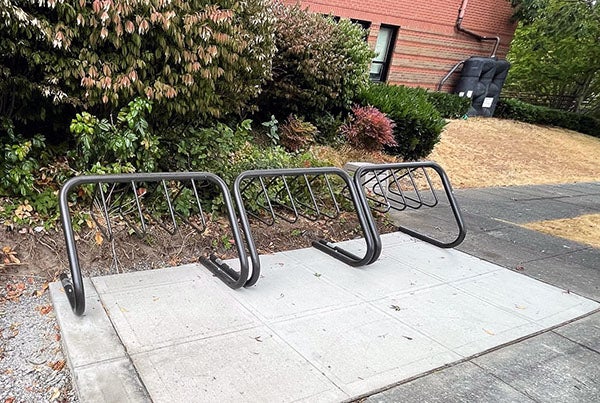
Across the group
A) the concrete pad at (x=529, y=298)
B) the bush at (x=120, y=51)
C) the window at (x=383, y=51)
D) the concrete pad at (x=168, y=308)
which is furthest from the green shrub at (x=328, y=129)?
the window at (x=383, y=51)

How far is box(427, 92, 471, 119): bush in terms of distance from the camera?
1262cm

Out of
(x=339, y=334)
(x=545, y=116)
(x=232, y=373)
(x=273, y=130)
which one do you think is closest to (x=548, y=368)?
(x=339, y=334)

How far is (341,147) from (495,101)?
33.4 ft

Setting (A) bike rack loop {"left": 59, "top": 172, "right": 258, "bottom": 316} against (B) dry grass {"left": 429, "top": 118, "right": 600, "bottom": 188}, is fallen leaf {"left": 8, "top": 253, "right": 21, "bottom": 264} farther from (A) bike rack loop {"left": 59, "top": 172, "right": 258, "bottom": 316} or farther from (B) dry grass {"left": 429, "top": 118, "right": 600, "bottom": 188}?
(B) dry grass {"left": 429, "top": 118, "right": 600, "bottom": 188}

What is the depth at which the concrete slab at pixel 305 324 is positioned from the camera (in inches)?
83.6

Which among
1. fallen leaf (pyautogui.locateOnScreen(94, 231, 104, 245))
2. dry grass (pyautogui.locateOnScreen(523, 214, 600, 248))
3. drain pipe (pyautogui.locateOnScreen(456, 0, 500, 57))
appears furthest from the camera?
drain pipe (pyautogui.locateOnScreen(456, 0, 500, 57))

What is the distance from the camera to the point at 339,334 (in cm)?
264

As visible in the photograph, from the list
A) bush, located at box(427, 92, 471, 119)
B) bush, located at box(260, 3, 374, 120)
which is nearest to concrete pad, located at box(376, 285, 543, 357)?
bush, located at box(260, 3, 374, 120)

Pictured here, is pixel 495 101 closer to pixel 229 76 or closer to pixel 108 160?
pixel 229 76

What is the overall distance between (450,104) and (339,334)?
462 inches

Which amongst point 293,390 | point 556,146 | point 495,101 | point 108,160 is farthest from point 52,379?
point 495,101

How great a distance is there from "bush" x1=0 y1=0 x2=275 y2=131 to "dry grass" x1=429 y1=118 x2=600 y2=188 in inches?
223

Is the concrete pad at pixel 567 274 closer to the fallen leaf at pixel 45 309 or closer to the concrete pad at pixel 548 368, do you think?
the concrete pad at pixel 548 368

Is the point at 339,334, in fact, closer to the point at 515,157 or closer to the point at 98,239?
the point at 98,239
